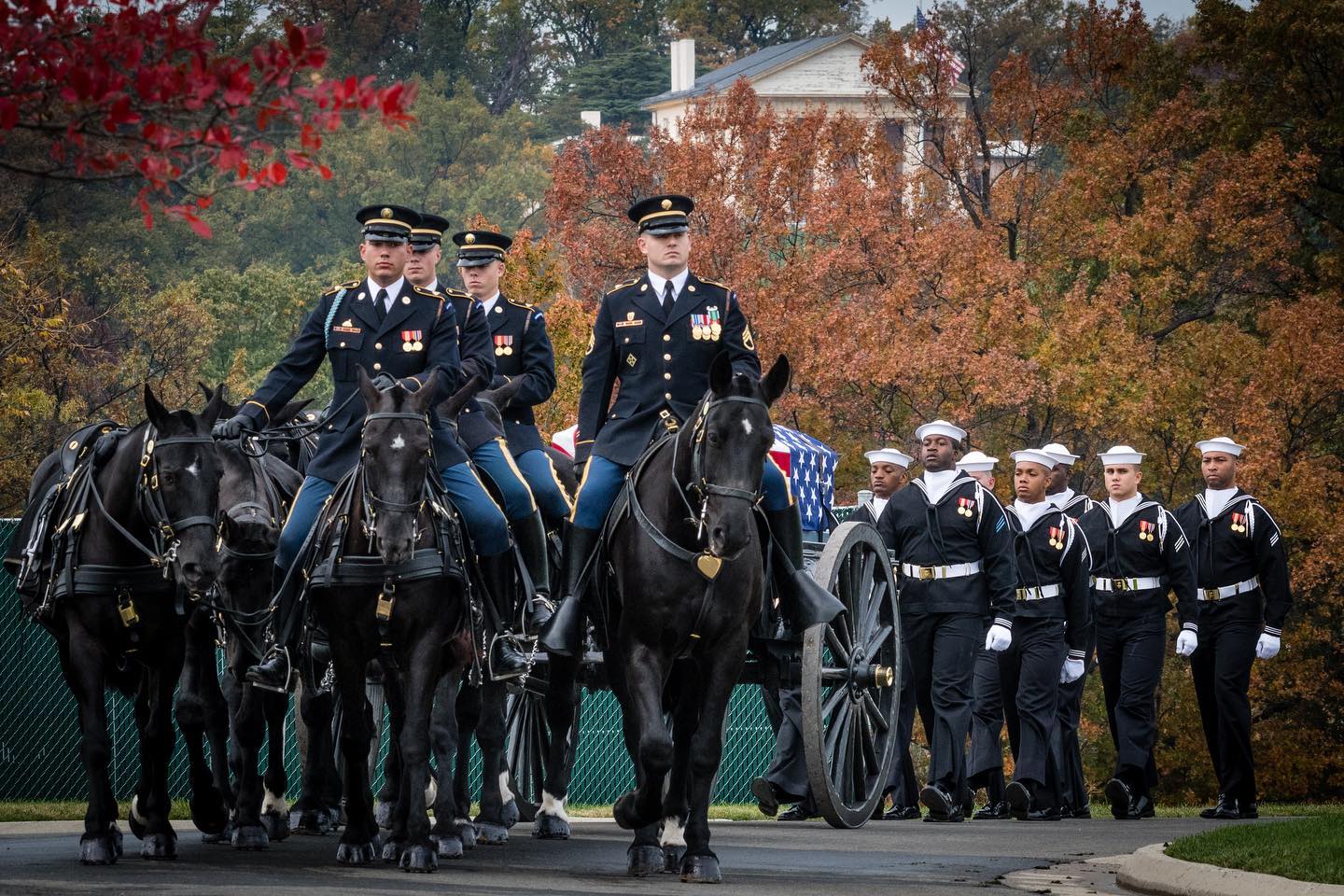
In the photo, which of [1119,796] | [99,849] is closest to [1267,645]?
[1119,796]

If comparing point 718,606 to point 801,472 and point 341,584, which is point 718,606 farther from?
point 801,472

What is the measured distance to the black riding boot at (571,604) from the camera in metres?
10.1

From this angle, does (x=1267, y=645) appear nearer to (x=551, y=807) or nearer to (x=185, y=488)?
(x=551, y=807)

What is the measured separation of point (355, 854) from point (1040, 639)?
670 cm

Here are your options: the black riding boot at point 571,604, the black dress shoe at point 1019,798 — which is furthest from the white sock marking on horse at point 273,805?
the black dress shoe at point 1019,798

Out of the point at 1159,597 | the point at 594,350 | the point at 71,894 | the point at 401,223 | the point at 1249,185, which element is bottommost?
the point at 71,894

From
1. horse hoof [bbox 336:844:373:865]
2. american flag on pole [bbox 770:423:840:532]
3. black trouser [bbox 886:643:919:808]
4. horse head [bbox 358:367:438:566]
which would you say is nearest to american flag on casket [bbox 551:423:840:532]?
american flag on pole [bbox 770:423:840:532]

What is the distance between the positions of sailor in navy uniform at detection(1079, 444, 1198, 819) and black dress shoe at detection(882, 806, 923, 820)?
1340 mm

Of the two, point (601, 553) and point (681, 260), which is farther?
point (681, 260)

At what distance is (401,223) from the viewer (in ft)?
36.0

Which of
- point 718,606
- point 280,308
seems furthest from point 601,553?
point 280,308

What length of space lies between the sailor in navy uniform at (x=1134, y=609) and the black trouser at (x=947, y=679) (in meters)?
1.25

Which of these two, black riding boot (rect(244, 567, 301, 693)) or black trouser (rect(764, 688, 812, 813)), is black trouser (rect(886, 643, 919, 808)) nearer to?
black trouser (rect(764, 688, 812, 813))

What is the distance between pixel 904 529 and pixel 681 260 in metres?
4.46
